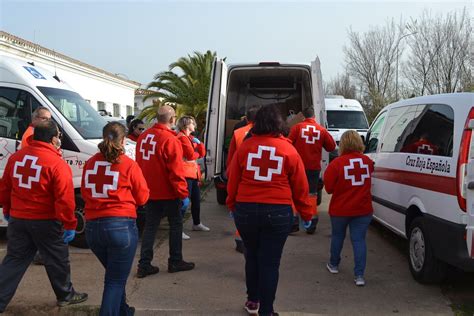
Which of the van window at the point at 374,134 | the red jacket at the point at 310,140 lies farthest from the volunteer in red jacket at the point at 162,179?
the van window at the point at 374,134

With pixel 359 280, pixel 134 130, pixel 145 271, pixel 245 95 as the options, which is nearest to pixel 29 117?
pixel 134 130

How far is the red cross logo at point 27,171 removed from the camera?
12.4ft

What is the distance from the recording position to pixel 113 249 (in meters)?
3.46

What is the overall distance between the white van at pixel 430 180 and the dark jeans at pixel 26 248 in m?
3.45

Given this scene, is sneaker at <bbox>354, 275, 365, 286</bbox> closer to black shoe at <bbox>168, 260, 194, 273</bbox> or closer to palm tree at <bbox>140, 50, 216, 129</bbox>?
black shoe at <bbox>168, 260, 194, 273</bbox>

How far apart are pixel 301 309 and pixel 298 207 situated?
1071mm

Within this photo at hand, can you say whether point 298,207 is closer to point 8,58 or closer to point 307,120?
point 307,120

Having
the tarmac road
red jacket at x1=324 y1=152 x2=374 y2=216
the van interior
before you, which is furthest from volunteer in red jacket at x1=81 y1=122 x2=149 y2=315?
the van interior

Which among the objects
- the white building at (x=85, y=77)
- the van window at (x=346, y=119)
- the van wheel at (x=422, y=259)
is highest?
the white building at (x=85, y=77)

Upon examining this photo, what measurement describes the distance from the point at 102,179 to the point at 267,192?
1266mm

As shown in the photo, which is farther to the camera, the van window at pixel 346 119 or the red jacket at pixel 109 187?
the van window at pixel 346 119

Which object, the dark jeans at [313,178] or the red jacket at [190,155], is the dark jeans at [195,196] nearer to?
the red jacket at [190,155]

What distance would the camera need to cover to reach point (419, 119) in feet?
16.8

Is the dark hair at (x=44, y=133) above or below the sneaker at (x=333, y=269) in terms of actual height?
above
